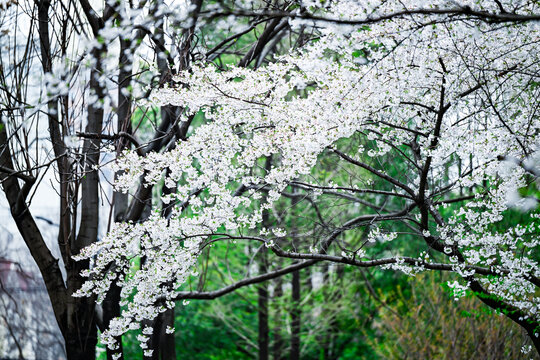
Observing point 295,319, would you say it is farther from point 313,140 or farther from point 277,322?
point 313,140

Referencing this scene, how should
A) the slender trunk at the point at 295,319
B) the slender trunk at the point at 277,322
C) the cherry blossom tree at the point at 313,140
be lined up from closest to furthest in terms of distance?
the cherry blossom tree at the point at 313,140 < the slender trunk at the point at 295,319 < the slender trunk at the point at 277,322

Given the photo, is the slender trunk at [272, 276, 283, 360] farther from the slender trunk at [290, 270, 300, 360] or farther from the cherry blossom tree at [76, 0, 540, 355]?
the cherry blossom tree at [76, 0, 540, 355]

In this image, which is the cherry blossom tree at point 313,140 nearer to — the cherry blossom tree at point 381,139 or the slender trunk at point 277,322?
the cherry blossom tree at point 381,139

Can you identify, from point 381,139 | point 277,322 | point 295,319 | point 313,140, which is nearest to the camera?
point 313,140

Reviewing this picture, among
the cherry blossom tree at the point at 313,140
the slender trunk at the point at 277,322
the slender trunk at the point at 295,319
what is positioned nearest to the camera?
the cherry blossom tree at the point at 313,140

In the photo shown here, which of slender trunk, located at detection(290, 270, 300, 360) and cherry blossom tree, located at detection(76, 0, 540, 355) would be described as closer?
cherry blossom tree, located at detection(76, 0, 540, 355)

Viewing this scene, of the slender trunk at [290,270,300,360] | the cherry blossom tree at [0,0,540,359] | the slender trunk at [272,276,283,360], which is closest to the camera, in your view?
the cherry blossom tree at [0,0,540,359]

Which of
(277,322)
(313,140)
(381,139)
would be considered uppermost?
(381,139)

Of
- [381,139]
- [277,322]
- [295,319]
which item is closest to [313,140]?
[381,139]

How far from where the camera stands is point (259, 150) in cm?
396

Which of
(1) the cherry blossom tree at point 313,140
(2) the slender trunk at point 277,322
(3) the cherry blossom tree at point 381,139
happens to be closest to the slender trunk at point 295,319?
(2) the slender trunk at point 277,322

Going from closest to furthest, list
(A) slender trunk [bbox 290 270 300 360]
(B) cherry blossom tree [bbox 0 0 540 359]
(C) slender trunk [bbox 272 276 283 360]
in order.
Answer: (B) cherry blossom tree [bbox 0 0 540 359] → (A) slender trunk [bbox 290 270 300 360] → (C) slender trunk [bbox 272 276 283 360]

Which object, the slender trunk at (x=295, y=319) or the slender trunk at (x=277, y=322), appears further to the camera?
the slender trunk at (x=277, y=322)

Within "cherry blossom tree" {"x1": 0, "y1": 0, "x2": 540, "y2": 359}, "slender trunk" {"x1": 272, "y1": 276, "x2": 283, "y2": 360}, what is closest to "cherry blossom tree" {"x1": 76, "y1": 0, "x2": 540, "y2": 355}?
"cherry blossom tree" {"x1": 0, "y1": 0, "x2": 540, "y2": 359}
